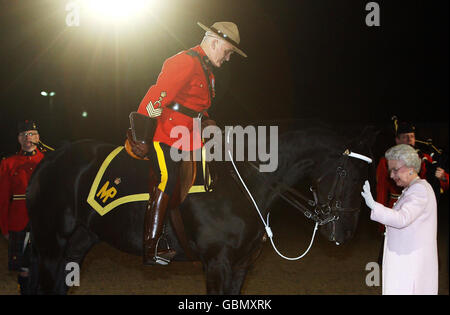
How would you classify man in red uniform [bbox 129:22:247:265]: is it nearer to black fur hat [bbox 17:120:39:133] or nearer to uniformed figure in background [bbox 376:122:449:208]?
black fur hat [bbox 17:120:39:133]

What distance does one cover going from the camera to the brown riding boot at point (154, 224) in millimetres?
3545

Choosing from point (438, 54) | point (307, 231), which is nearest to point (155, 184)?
point (307, 231)

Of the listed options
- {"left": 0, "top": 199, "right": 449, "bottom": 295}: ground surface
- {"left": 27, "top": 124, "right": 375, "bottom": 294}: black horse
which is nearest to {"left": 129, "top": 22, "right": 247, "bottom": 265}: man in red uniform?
{"left": 27, "top": 124, "right": 375, "bottom": 294}: black horse

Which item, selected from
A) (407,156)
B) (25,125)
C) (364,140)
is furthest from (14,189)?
(407,156)

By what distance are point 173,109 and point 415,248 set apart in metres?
2.29

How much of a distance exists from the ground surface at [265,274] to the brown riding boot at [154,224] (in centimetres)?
148

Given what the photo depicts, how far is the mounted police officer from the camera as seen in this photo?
5383 millimetres

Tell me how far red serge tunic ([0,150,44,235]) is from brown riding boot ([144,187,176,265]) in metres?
2.54
